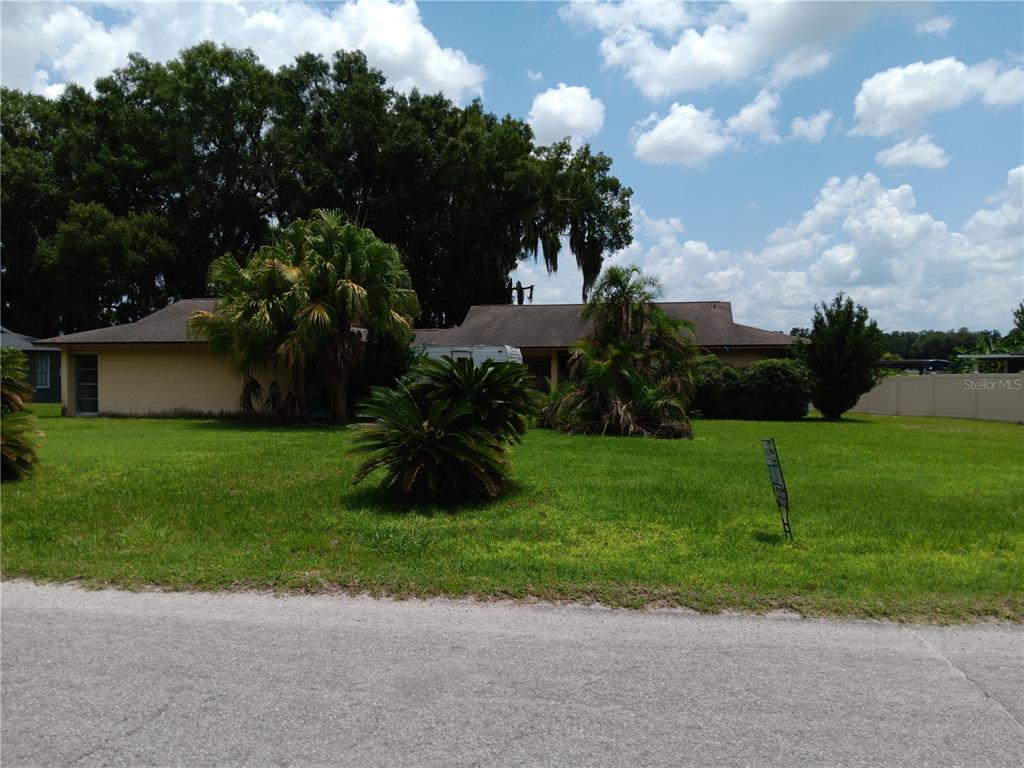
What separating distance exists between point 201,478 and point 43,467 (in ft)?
8.72

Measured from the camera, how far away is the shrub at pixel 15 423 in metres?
9.37

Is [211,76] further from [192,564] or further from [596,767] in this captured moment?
[596,767]

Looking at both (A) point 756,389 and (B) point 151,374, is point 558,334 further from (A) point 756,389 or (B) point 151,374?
(B) point 151,374

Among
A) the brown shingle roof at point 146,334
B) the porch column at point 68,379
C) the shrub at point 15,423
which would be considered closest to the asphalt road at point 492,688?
the shrub at point 15,423

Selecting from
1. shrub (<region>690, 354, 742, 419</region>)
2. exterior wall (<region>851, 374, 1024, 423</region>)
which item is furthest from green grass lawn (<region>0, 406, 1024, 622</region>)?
exterior wall (<region>851, 374, 1024, 423</region>)

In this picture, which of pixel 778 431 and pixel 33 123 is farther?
Answer: pixel 33 123

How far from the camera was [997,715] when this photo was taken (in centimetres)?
355

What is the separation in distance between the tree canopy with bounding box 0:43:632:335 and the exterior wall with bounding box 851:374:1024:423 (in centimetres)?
1679

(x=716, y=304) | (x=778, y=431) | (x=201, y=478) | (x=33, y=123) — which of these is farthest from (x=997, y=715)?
(x=33, y=123)

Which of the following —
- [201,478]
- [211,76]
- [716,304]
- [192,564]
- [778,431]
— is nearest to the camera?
[192,564]

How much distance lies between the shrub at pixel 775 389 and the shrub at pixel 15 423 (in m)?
19.6

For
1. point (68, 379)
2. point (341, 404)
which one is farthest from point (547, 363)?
point (68, 379)

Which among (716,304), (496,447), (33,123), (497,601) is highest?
(33,123)

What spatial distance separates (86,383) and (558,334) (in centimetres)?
1639
